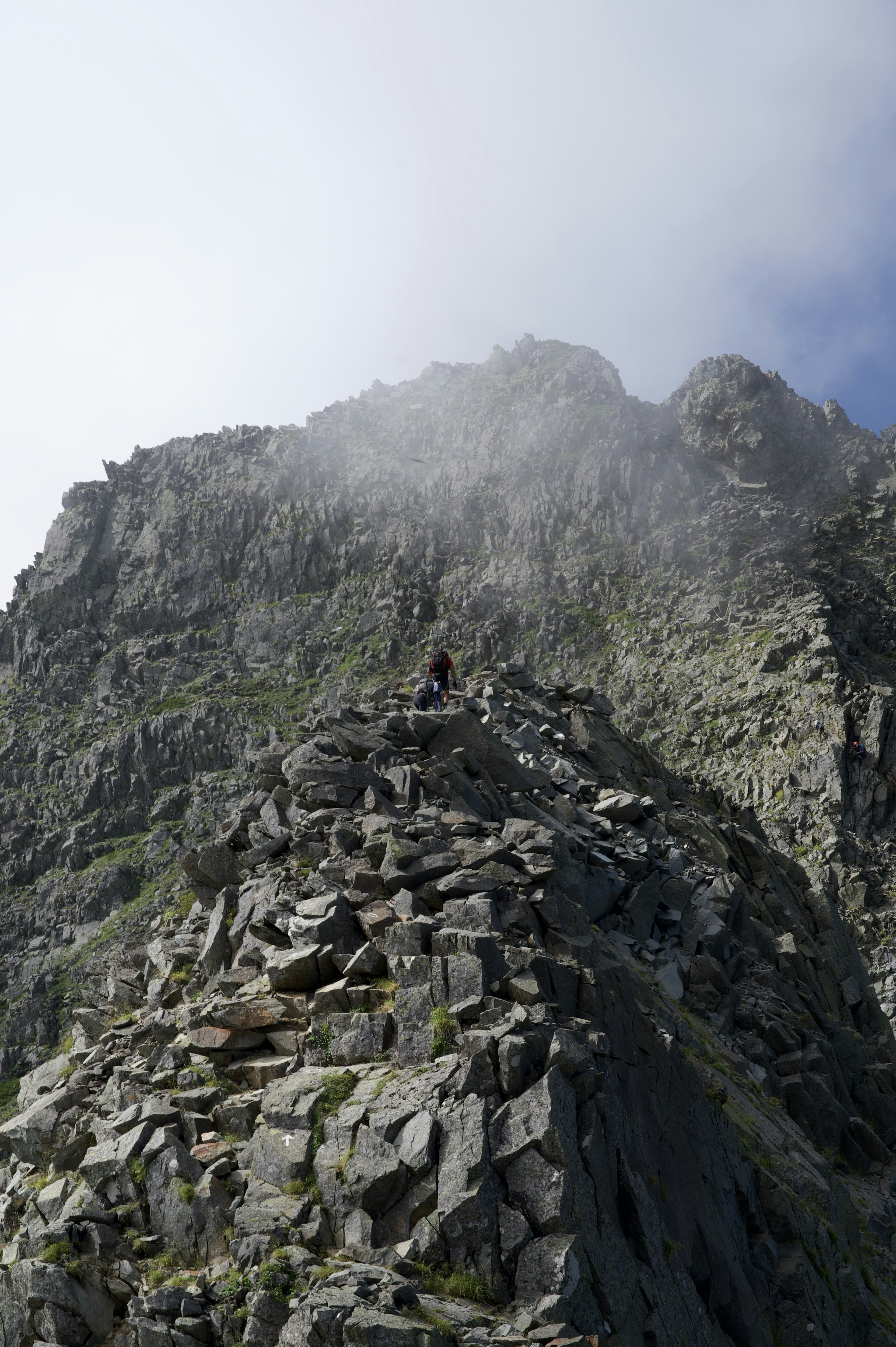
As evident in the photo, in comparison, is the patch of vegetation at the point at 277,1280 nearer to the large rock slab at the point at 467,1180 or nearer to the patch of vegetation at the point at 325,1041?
the large rock slab at the point at 467,1180

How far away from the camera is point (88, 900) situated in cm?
10025

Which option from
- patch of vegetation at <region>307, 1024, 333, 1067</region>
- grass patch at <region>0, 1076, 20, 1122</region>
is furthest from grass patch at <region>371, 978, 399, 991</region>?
grass patch at <region>0, 1076, 20, 1122</region>

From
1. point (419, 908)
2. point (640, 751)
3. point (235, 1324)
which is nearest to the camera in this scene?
point (235, 1324)

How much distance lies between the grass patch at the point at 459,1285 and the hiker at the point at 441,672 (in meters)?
19.9

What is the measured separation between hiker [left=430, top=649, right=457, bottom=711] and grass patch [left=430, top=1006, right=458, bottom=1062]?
16943mm

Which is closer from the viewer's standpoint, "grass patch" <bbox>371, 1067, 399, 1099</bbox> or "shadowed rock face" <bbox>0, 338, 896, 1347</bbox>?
"shadowed rock face" <bbox>0, 338, 896, 1347</bbox>

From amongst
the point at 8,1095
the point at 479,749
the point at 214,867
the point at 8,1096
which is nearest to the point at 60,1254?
the point at 214,867

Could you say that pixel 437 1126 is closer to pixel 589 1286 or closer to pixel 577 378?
pixel 589 1286

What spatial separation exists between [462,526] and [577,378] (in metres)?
37.9

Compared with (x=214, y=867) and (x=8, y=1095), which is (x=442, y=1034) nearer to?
(x=214, y=867)

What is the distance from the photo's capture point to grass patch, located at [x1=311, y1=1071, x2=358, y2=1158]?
11.4 metres

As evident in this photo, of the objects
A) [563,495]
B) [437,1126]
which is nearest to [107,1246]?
[437,1126]

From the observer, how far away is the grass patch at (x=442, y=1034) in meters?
12.1

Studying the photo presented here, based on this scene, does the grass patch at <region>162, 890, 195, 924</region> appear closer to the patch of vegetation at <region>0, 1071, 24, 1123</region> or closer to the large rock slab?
the large rock slab
